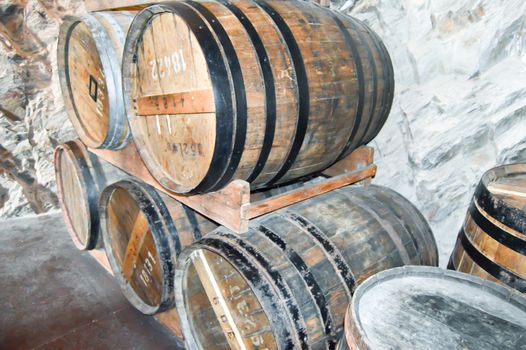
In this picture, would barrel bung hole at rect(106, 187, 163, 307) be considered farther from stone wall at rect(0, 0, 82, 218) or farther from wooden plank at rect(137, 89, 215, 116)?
stone wall at rect(0, 0, 82, 218)

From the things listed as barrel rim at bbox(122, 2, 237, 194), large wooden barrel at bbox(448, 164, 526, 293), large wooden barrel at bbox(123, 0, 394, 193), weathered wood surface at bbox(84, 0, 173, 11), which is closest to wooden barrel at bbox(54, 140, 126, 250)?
large wooden barrel at bbox(123, 0, 394, 193)

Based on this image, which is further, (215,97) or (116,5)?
(116,5)

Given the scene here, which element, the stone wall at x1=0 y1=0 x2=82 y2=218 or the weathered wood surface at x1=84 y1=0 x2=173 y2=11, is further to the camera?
the stone wall at x1=0 y1=0 x2=82 y2=218

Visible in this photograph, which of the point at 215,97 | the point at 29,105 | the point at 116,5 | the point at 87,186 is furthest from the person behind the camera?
the point at 29,105

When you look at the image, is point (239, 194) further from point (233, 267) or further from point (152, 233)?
point (152, 233)

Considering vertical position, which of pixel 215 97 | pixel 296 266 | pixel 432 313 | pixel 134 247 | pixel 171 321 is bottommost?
pixel 171 321

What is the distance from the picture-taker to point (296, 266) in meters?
1.76

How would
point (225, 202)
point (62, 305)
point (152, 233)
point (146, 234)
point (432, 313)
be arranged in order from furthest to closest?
point (62, 305)
point (146, 234)
point (152, 233)
point (225, 202)
point (432, 313)

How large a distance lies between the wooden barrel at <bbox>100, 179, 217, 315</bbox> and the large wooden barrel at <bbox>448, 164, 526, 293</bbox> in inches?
60.9

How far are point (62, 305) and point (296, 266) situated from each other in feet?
8.07

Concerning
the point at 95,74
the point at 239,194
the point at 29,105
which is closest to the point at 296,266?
the point at 239,194

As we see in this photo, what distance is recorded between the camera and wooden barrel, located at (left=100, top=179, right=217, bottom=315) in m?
2.31

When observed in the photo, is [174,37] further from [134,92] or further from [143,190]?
[143,190]

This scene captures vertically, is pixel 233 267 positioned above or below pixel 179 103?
below
